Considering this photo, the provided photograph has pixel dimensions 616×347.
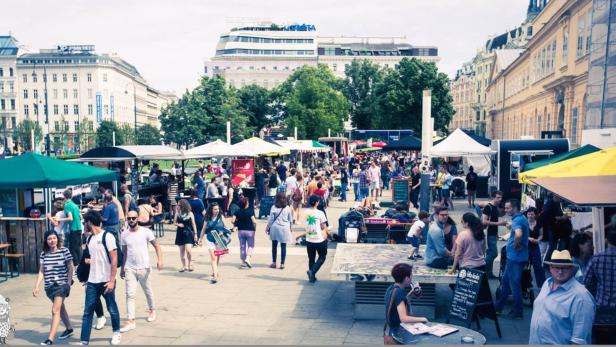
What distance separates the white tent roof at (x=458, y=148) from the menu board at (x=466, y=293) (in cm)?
1229

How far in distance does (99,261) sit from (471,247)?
5074 mm

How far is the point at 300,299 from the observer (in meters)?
9.21

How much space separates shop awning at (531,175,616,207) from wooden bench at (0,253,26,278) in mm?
10002

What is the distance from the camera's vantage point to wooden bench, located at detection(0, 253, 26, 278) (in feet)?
35.6

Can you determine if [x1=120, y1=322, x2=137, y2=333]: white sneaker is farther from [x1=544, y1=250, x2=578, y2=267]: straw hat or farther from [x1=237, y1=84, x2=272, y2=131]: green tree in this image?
[x1=237, y1=84, x2=272, y2=131]: green tree

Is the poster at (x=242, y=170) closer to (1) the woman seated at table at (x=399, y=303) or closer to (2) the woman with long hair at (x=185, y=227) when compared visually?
(2) the woman with long hair at (x=185, y=227)

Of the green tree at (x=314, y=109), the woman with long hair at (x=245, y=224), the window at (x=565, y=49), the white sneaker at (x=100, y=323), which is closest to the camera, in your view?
the white sneaker at (x=100, y=323)

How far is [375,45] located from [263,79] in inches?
1170

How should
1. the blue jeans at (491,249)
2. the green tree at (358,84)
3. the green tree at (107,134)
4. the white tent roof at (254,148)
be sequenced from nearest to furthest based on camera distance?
the blue jeans at (491,249)
the white tent roof at (254,148)
the green tree at (107,134)
the green tree at (358,84)

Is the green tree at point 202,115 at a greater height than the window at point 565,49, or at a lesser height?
lesser

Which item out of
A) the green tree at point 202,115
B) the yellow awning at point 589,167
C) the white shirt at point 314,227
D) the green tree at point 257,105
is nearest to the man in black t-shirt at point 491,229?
the yellow awning at point 589,167

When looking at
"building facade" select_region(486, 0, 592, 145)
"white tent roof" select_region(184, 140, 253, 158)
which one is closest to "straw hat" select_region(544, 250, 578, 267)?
"white tent roof" select_region(184, 140, 253, 158)

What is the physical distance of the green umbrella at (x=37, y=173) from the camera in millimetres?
10320

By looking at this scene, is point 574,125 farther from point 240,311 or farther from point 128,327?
point 128,327
